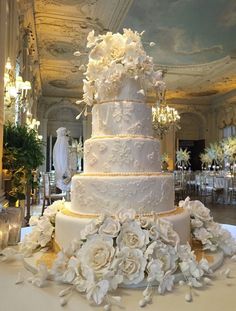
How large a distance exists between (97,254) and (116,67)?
1441mm

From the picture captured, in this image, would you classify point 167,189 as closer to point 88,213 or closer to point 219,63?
point 88,213

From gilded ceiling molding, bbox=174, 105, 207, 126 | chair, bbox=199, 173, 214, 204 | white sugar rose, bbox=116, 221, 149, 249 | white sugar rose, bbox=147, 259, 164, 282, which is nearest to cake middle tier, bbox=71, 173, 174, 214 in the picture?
white sugar rose, bbox=116, 221, 149, 249

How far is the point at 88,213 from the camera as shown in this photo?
2301mm

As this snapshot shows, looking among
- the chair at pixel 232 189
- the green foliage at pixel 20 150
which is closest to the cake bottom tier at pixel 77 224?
the green foliage at pixel 20 150

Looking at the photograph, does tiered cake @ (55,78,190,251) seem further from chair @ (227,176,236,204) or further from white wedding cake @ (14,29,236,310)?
chair @ (227,176,236,204)

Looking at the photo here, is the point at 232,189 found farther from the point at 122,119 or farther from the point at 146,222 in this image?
the point at 146,222

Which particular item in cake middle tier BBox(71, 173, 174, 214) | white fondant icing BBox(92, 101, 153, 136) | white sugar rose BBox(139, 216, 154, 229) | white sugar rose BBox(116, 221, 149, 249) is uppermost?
white fondant icing BBox(92, 101, 153, 136)

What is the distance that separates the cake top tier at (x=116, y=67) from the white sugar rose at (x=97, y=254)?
123cm

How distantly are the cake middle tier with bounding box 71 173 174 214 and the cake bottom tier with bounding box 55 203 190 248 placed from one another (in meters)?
0.09

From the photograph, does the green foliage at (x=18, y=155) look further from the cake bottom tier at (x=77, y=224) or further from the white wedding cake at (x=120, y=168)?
the cake bottom tier at (x=77, y=224)

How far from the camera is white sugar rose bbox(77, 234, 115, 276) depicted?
177 centimetres

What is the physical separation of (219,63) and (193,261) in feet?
35.8

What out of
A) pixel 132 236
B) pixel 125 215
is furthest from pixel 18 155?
pixel 132 236

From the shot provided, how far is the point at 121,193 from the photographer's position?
2.23 meters
